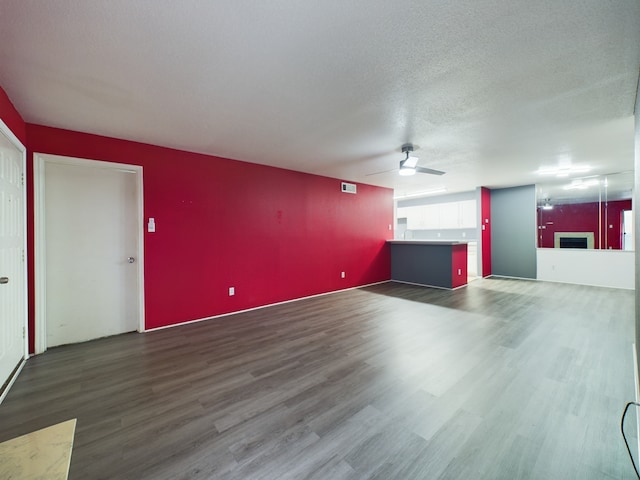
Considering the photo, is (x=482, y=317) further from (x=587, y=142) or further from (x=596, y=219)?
(x=596, y=219)

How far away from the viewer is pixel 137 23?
1.51 metres

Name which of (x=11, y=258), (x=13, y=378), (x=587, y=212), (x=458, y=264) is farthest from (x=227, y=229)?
(x=587, y=212)

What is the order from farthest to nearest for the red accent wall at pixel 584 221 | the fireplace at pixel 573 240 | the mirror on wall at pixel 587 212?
the fireplace at pixel 573 240 < the red accent wall at pixel 584 221 < the mirror on wall at pixel 587 212

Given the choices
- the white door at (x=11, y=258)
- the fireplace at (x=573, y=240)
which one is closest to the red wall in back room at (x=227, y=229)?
the white door at (x=11, y=258)

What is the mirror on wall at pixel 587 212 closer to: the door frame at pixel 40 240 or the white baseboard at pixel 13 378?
the door frame at pixel 40 240

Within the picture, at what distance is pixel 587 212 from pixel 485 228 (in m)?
2.12

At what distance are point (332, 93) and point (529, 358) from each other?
317cm

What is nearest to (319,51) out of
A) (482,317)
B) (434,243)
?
(482,317)

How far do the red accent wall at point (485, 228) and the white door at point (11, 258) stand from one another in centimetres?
843

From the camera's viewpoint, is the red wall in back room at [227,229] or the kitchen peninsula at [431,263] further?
the kitchen peninsula at [431,263]

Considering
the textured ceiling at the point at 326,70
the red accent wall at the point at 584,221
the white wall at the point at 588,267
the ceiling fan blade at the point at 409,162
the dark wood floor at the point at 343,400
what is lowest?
the dark wood floor at the point at 343,400

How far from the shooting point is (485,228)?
710cm

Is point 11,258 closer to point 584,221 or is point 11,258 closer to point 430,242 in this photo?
point 430,242

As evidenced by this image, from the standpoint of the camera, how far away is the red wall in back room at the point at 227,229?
3.42 metres
